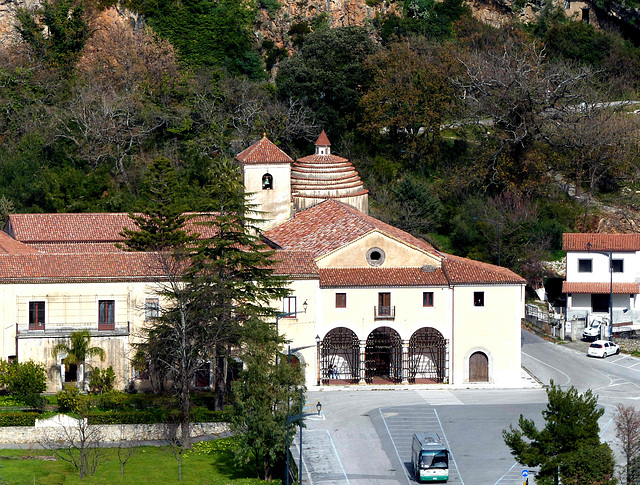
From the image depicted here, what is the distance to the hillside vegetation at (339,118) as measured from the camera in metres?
101

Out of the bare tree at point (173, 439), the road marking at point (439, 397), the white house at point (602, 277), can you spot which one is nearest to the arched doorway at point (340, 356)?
the road marking at point (439, 397)

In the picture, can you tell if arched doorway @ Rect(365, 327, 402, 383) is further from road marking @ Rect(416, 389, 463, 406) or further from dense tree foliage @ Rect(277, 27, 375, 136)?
dense tree foliage @ Rect(277, 27, 375, 136)

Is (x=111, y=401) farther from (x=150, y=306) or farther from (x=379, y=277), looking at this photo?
(x=379, y=277)

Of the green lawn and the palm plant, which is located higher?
the palm plant

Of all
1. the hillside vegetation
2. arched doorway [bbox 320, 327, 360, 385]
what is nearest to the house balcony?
arched doorway [bbox 320, 327, 360, 385]

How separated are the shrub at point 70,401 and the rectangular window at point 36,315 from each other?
4.71 metres

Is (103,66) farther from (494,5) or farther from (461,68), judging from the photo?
(494,5)

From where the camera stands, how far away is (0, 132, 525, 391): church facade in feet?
250

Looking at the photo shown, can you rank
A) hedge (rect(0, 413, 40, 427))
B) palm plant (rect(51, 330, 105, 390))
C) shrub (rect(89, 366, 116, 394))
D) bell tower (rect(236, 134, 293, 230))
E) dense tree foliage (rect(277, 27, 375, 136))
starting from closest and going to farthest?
1. hedge (rect(0, 413, 40, 427))
2. shrub (rect(89, 366, 116, 394))
3. palm plant (rect(51, 330, 105, 390))
4. bell tower (rect(236, 134, 293, 230))
5. dense tree foliage (rect(277, 27, 375, 136))

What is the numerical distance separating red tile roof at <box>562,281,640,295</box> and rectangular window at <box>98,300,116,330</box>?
1181 inches

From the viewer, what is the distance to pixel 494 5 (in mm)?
133000

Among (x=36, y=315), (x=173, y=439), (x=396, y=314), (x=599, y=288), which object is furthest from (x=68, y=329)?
(x=599, y=288)

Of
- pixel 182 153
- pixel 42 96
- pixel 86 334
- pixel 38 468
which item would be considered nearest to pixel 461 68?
pixel 182 153

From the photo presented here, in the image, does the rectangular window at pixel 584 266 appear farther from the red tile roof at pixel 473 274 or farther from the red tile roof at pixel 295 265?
the red tile roof at pixel 295 265
